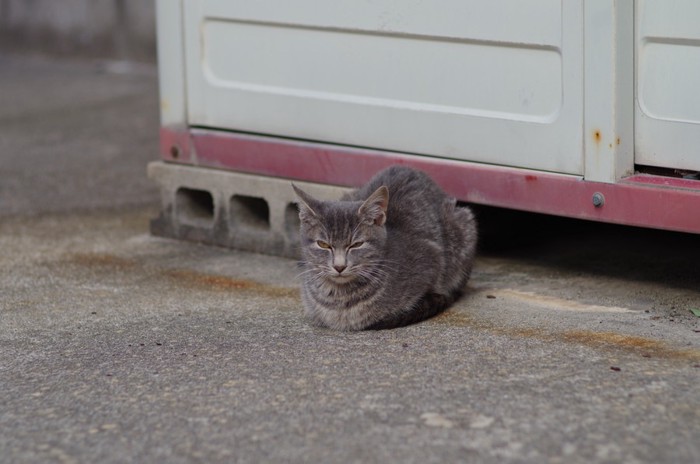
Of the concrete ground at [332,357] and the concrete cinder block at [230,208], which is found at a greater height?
the concrete cinder block at [230,208]

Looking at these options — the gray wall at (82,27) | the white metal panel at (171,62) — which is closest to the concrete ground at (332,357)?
the white metal panel at (171,62)

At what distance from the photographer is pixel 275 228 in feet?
18.5

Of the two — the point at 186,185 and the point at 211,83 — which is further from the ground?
the point at 211,83

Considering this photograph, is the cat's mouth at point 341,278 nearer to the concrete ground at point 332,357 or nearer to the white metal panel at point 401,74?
the concrete ground at point 332,357

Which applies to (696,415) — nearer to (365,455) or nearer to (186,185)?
(365,455)

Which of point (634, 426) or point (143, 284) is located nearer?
point (634, 426)

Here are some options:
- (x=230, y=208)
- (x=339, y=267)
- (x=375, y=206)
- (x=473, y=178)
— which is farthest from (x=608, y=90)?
(x=230, y=208)

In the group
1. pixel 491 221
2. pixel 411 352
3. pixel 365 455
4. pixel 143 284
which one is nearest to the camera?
pixel 365 455

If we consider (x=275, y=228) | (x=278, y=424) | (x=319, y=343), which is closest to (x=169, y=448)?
(x=278, y=424)

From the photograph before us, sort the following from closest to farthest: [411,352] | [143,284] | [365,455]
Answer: [365,455]
[411,352]
[143,284]

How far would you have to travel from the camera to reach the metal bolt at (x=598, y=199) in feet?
15.2

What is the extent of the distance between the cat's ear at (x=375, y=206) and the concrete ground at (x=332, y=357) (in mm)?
445

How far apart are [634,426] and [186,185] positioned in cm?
317

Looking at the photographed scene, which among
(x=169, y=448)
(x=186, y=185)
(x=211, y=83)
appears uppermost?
(x=211, y=83)
